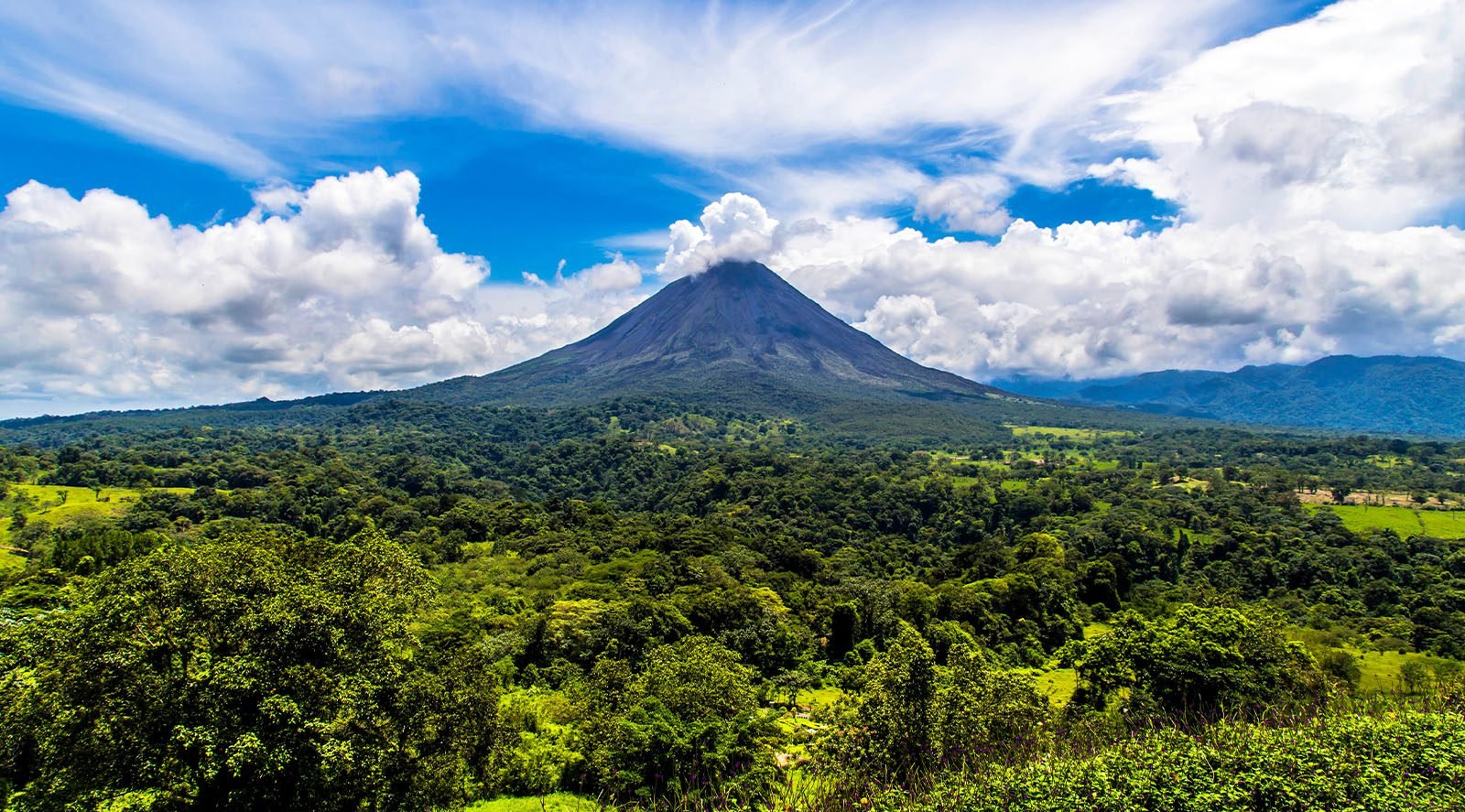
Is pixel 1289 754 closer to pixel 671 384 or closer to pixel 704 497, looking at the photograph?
pixel 704 497

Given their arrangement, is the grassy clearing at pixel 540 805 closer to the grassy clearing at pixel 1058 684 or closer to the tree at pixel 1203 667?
the grassy clearing at pixel 1058 684

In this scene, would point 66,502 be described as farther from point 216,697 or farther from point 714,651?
point 714,651

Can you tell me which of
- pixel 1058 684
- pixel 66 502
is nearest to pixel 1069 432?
pixel 1058 684

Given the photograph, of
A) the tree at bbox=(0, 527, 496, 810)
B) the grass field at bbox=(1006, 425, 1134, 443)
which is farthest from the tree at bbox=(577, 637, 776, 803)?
the grass field at bbox=(1006, 425, 1134, 443)

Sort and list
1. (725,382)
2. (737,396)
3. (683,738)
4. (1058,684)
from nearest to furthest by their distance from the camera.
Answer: (683,738), (1058,684), (737,396), (725,382)

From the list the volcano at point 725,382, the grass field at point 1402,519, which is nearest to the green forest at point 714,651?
the grass field at point 1402,519

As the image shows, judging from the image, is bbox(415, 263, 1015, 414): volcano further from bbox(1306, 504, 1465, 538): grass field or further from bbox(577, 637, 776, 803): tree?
bbox(577, 637, 776, 803): tree
